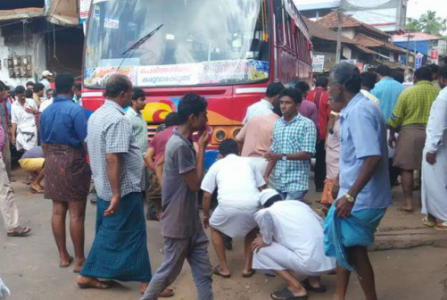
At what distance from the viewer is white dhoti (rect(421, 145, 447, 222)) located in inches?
178

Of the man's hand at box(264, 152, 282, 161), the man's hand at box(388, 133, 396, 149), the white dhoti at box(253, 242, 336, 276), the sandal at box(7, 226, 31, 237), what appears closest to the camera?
the white dhoti at box(253, 242, 336, 276)

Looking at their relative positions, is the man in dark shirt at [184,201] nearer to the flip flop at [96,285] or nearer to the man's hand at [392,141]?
the flip flop at [96,285]

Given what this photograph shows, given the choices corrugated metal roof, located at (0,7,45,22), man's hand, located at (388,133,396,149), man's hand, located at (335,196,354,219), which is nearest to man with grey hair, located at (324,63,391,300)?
man's hand, located at (335,196,354,219)

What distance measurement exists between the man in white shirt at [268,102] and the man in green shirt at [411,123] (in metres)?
1.72

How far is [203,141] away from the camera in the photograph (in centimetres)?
296

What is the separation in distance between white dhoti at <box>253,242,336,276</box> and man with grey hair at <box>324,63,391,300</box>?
48cm

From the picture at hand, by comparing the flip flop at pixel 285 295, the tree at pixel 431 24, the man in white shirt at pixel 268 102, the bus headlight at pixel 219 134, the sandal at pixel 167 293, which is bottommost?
the sandal at pixel 167 293

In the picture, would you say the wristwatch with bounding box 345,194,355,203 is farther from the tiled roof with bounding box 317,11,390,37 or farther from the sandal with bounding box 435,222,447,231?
the tiled roof with bounding box 317,11,390,37

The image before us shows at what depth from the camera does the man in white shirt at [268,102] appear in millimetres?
4895

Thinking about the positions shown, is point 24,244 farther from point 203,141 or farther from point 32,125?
point 32,125

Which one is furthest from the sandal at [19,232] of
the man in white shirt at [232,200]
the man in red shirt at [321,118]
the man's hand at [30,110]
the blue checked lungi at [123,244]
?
the man in red shirt at [321,118]

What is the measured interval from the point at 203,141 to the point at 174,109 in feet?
8.85

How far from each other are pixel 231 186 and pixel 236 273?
904mm

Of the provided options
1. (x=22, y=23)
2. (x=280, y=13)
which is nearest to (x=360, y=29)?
(x=22, y=23)
